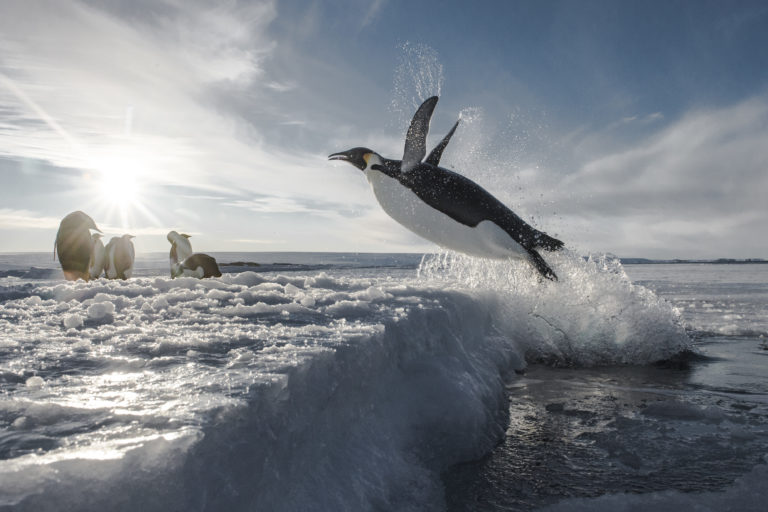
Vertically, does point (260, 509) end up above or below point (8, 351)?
below

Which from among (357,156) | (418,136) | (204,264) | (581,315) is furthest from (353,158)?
(581,315)

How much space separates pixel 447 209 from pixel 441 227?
28 cm

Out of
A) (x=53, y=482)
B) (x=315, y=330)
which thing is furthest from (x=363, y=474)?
(x=53, y=482)

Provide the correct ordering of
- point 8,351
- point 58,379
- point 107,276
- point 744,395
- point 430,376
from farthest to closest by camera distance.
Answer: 1. point 107,276
2. point 744,395
3. point 430,376
4. point 8,351
5. point 58,379

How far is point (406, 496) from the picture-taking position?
6.60 feet

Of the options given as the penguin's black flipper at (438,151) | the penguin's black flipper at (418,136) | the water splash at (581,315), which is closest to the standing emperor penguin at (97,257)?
the penguin's black flipper at (418,136)

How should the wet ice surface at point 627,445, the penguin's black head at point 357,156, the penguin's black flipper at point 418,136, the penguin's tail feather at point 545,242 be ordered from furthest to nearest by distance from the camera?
the penguin's black head at point 357,156, the penguin's black flipper at point 418,136, the penguin's tail feather at point 545,242, the wet ice surface at point 627,445

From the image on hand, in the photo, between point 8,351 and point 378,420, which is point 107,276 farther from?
point 378,420

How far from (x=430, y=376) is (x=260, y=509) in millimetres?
1600

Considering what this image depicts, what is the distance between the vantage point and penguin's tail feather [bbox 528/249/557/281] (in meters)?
7.00

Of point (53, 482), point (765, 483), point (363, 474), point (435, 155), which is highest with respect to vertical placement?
point (435, 155)

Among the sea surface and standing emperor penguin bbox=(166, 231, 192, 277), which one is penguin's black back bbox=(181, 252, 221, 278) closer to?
standing emperor penguin bbox=(166, 231, 192, 277)

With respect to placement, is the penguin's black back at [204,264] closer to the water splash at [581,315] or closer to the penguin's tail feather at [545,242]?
the water splash at [581,315]

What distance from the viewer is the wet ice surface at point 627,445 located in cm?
221
